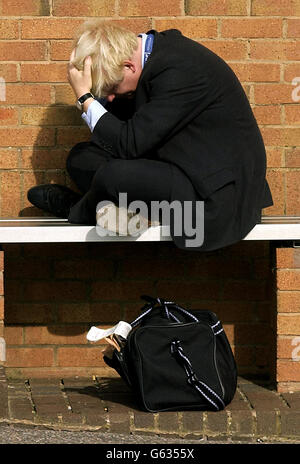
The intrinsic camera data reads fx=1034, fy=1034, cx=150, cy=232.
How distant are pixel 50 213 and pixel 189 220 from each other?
2.90ft

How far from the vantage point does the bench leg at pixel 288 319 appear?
4.54 m

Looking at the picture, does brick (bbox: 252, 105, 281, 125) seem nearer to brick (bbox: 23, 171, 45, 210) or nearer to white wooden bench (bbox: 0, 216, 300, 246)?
white wooden bench (bbox: 0, 216, 300, 246)

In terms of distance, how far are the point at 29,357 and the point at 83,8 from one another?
1681mm

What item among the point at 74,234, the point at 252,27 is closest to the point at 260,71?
the point at 252,27

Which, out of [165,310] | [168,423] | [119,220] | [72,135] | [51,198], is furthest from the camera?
[72,135]

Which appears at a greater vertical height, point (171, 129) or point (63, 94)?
point (63, 94)

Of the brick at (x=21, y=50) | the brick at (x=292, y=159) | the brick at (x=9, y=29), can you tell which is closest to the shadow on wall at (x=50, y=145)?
the brick at (x=21, y=50)

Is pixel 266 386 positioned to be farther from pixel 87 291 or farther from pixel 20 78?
pixel 20 78

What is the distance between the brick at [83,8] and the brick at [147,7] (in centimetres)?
6

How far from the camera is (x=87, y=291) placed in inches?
196

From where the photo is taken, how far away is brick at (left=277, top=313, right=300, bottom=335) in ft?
15.0

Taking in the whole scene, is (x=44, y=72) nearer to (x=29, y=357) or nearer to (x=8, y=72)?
(x=8, y=72)

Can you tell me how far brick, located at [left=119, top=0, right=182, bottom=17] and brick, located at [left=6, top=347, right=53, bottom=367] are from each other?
5.43 ft

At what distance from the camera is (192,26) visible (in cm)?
488
